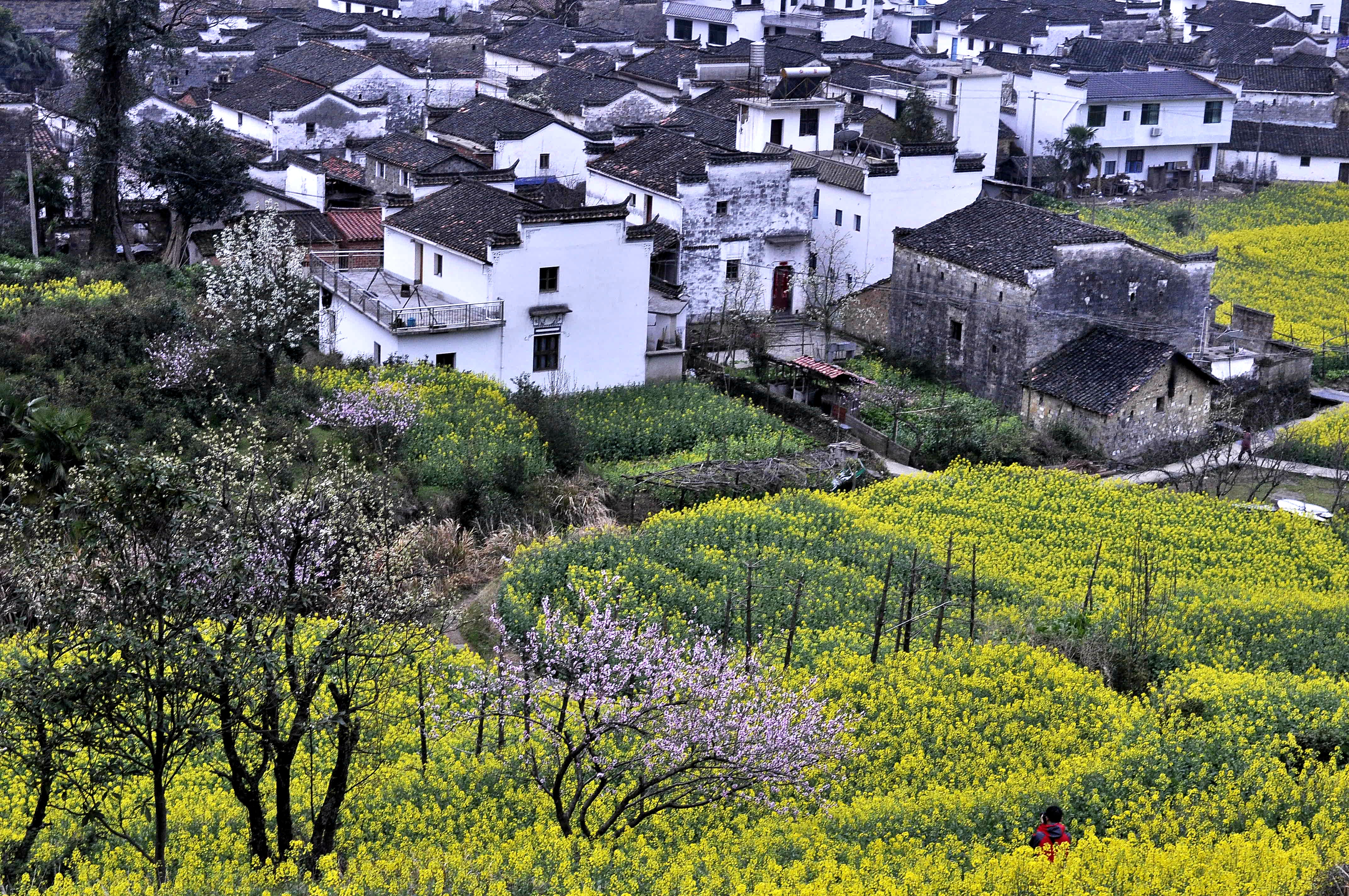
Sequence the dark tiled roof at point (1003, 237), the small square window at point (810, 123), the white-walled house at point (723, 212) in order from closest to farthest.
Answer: the dark tiled roof at point (1003, 237), the white-walled house at point (723, 212), the small square window at point (810, 123)

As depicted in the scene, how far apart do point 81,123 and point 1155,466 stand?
2879 centimetres

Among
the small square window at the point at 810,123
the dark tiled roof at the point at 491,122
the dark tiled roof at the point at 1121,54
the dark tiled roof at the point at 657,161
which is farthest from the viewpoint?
the dark tiled roof at the point at 1121,54

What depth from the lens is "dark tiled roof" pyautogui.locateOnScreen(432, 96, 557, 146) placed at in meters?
50.7

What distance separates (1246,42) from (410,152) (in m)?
53.8

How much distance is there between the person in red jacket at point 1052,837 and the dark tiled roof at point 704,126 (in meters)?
33.6

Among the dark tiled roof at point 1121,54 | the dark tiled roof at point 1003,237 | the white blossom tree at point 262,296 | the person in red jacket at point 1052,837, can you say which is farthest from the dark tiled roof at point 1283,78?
the person in red jacket at point 1052,837

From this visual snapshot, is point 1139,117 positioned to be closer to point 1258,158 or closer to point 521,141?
point 1258,158

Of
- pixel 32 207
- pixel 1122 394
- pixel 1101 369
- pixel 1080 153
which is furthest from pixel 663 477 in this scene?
pixel 1080 153

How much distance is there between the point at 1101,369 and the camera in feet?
127

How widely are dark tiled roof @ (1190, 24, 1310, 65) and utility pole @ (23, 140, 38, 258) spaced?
5991cm

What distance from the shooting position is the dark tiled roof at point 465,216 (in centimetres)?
3719

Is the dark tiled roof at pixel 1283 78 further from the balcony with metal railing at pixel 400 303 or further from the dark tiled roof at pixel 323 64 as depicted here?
the balcony with metal railing at pixel 400 303

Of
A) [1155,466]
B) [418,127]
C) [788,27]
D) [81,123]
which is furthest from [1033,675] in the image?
[788,27]

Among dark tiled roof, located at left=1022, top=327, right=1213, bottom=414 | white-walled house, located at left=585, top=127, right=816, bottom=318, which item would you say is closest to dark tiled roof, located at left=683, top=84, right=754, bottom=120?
white-walled house, located at left=585, top=127, right=816, bottom=318
